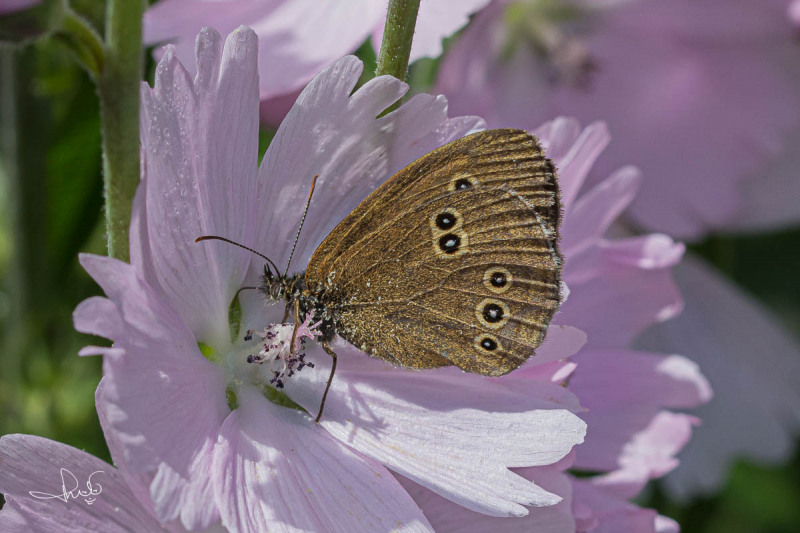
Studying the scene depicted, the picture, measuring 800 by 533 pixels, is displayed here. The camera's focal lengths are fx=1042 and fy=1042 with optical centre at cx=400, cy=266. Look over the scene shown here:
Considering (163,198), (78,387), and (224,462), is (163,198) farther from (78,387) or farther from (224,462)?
(78,387)

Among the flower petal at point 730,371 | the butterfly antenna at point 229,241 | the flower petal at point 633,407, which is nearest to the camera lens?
the butterfly antenna at point 229,241

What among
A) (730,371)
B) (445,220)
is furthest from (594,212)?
(730,371)

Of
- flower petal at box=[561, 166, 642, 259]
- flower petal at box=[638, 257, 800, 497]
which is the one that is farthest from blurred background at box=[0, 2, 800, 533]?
flower petal at box=[561, 166, 642, 259]

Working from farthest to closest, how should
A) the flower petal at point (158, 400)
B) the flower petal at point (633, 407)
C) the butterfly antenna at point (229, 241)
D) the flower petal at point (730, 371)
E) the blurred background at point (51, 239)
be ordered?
the flower petal at point (730, 371)
the blurred background at point (51, 239)
the flower petal at point (633, 407)
the butterfly antenna at point (229, 241)
the flower petal at point (158, 400)

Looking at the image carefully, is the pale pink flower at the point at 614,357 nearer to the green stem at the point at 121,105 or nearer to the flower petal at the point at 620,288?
the flower petal at the point at 620,288

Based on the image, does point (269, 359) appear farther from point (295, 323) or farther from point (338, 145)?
point (338, 145)

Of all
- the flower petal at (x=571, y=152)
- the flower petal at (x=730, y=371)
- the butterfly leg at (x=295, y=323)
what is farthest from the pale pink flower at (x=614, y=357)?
the flower petal at (x=730, y=371)

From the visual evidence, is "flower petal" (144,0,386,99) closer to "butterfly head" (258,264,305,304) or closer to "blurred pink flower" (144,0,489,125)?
"blurred pink flower" (144,0,489,125)
